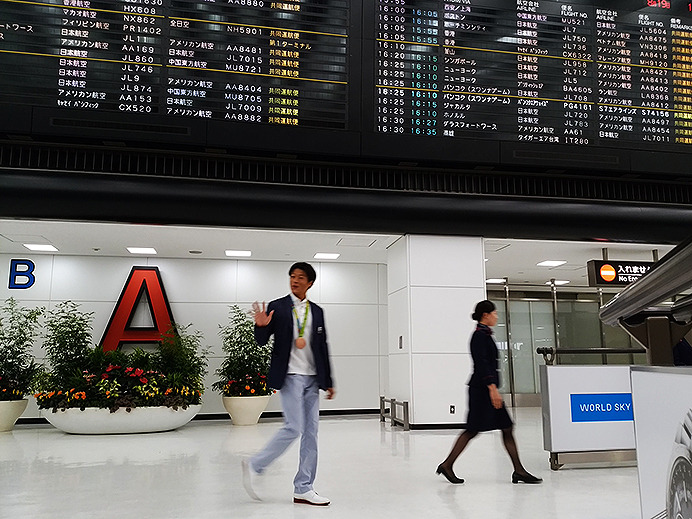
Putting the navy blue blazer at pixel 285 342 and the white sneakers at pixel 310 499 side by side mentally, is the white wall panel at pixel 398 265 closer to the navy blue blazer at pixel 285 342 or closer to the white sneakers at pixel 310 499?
the navy blue blazer at pixel 285 342

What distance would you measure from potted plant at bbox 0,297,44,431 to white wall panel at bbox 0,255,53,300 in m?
0.20

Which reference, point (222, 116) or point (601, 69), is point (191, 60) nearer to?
point (222, 116)

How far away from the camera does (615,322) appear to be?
1746 mm

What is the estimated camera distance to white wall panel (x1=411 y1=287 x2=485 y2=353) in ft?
27.0

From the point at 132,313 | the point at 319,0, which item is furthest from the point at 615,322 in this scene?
the point at 132,313

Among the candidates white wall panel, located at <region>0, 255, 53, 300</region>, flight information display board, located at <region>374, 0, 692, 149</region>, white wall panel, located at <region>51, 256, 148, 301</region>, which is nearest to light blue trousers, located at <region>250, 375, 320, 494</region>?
flight information display board, located at <region>374, 0, 692, 149</region>

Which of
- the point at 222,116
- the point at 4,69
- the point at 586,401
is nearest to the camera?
the point at 586,401

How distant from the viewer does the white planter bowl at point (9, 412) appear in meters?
8.63

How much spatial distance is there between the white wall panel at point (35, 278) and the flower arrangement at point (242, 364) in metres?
3.19

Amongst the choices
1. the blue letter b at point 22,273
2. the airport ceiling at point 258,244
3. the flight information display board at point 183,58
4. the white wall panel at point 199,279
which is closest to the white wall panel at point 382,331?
the airport ceiling at point 258,244

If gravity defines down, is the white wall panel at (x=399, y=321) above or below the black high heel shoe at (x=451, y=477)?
above

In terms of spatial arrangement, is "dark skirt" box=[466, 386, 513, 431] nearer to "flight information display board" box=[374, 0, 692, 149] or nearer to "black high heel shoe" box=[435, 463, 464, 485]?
"black high heel shoe" box=[435, 463, 464, 485]

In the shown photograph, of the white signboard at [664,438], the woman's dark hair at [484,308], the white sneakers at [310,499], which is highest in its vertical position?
the woman's dark hair at [484,308]

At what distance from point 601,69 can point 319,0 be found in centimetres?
343
